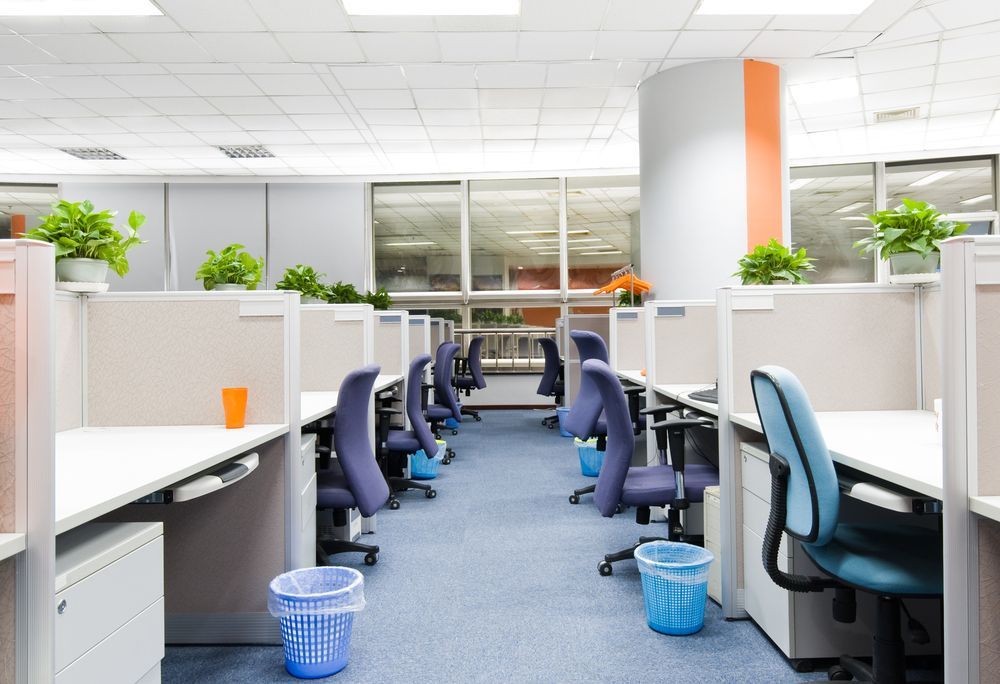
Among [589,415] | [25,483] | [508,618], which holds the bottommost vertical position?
[508,618]

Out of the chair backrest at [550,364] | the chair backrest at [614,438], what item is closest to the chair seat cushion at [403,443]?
the chair backrest at [614,438]

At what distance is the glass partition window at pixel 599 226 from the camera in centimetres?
720

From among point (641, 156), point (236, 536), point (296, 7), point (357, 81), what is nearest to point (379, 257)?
point (357, 81)

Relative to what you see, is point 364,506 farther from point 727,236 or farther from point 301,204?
point 301,204

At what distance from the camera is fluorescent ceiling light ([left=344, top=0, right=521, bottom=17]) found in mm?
3359

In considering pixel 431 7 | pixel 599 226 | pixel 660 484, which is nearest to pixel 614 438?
pixel 660 484

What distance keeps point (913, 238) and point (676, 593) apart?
44.5 inches

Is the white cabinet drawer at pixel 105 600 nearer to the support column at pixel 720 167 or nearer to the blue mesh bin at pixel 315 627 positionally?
the blue mesh bin at pixel 315 627

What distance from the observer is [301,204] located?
7.08m

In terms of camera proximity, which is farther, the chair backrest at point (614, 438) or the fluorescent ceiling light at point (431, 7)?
the fluorescent ceiling light at point (431, 7)

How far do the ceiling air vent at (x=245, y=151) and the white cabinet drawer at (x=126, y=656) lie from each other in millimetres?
5494

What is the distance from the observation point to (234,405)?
171 cm

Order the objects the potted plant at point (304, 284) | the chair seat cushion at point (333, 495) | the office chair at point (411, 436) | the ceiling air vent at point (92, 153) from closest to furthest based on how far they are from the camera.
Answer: the chair seat cushion at point (333, 495) < the office chair at point (411, 436) < the potted plant at point (304, 284) < the ceiling air vent at point (92, 153)

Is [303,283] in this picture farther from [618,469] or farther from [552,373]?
[552,373]
